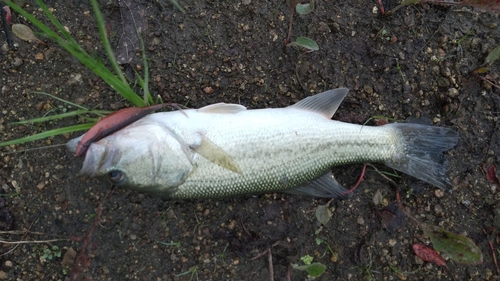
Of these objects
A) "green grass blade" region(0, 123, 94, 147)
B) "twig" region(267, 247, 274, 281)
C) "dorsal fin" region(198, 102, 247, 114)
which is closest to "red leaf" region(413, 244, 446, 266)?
"twig" region(267, 247, 274, 281)

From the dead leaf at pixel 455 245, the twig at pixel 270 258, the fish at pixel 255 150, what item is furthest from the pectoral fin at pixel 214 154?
the dead leaf at pixel 455 245

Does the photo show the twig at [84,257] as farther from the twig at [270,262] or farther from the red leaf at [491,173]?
the red leaf at [491,173]

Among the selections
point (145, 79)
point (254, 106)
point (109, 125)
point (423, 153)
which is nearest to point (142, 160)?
point (109, 125)

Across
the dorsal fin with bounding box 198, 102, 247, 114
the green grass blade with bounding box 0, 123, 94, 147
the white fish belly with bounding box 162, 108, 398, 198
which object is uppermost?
the green grass blade with bounding box 0, 123, 94, 147

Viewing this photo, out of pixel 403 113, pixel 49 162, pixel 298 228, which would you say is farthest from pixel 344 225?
pixel 49 162

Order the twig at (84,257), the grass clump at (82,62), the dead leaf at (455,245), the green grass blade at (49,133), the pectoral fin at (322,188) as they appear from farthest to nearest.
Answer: the twig at (84,257), the pectoral fin at (322,188), the dead leaf at (455,245), the green grass blade at (49,133), the grass clump at (82,62)

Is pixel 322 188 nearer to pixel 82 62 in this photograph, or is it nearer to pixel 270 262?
pixel 270 262

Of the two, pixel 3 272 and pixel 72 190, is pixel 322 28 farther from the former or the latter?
pixel 3 272

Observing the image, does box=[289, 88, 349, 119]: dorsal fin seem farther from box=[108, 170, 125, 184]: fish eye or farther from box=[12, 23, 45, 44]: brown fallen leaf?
box=[12, 23, 45, 44]: brown fallen leaf
